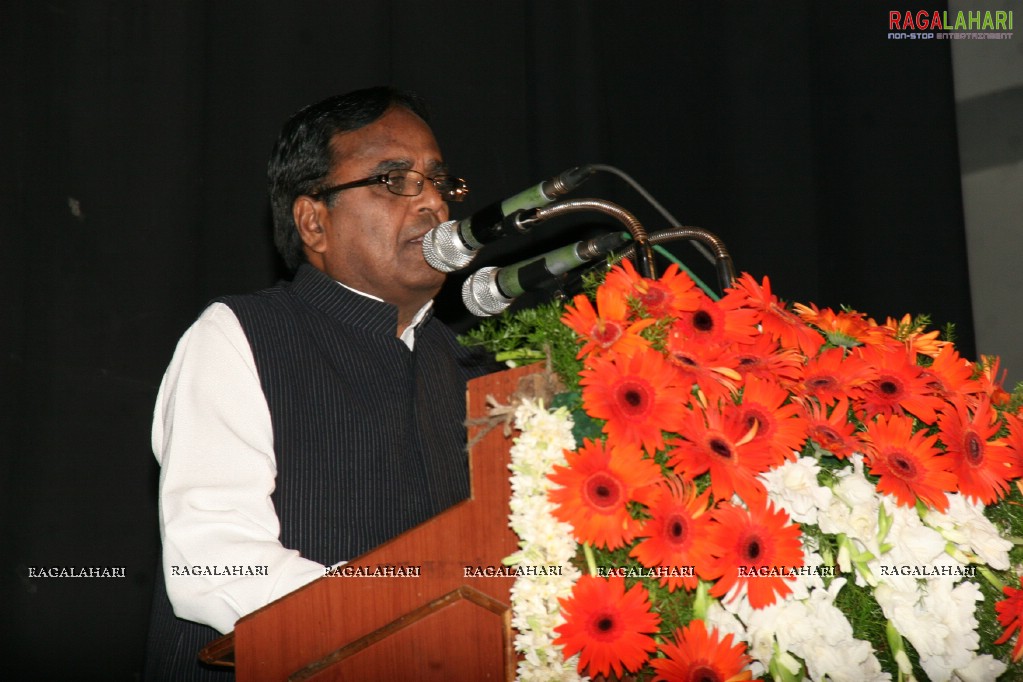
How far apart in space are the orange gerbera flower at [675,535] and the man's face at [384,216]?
118cm

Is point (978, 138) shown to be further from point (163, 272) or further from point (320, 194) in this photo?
point (163, 272)

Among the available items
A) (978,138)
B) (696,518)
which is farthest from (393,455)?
(978,138)

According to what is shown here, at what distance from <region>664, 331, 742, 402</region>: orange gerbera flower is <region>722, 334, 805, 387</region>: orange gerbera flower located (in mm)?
21

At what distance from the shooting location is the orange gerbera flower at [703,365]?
3.89 feet

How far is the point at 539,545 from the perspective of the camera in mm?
1137

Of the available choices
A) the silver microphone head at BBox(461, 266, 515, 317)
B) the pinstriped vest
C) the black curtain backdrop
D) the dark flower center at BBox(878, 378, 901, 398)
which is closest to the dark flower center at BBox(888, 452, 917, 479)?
the dark flower center at BBox(878, 378, 901, 398)

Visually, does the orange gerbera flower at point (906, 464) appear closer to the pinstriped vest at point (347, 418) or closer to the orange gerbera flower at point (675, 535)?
the orange gerbera flower at point (675, 535)

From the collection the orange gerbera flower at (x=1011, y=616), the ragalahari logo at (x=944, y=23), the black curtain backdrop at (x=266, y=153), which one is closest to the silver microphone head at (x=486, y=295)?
the orange gerbera flower at (x=1011, y=616)

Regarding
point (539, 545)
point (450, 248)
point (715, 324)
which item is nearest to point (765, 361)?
point (715, 324)

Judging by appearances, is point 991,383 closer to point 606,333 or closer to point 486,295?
point 606,333

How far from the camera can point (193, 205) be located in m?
2.52

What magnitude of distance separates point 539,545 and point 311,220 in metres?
1.35

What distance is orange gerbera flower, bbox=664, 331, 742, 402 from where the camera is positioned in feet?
3.89

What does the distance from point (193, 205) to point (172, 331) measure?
332 mm
